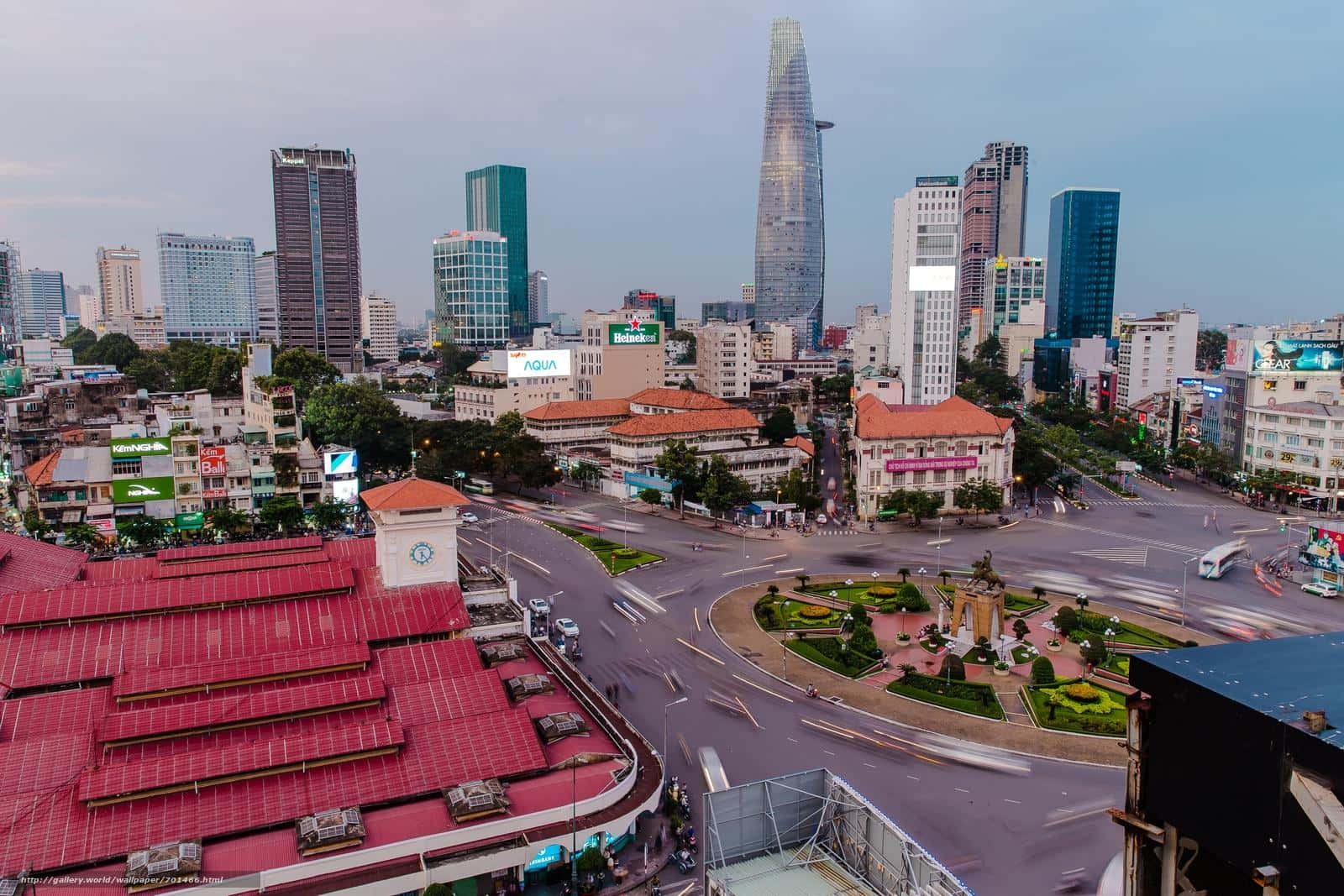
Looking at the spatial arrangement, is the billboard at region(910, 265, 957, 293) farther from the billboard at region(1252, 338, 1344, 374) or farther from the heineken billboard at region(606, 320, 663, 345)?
the billboard at region(1252, 338, 1344, 374)

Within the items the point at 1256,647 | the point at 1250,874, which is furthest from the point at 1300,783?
the point at 1256,647

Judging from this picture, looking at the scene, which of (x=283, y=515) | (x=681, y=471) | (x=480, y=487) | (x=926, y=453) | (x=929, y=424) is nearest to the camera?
(x=283, y=515)

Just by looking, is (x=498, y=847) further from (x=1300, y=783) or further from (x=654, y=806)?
(x=1300, y=783)

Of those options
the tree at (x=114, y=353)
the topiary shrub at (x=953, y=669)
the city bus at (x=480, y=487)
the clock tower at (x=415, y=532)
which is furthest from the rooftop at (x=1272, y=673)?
the tree at (x=114, y=353)

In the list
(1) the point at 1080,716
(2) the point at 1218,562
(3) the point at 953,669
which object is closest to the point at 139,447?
(3) the point at 953,669

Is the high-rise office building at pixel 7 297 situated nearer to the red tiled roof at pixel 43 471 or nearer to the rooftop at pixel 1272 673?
the red tiled roof at pixel 43 471

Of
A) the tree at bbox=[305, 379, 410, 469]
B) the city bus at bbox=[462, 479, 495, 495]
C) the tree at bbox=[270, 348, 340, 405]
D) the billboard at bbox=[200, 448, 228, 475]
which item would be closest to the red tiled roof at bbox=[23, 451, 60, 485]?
the billboard at bbox=[200, 448, 228, 475]

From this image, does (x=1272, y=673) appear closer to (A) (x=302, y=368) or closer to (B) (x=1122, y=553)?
(B) (x=1122, y=553)
